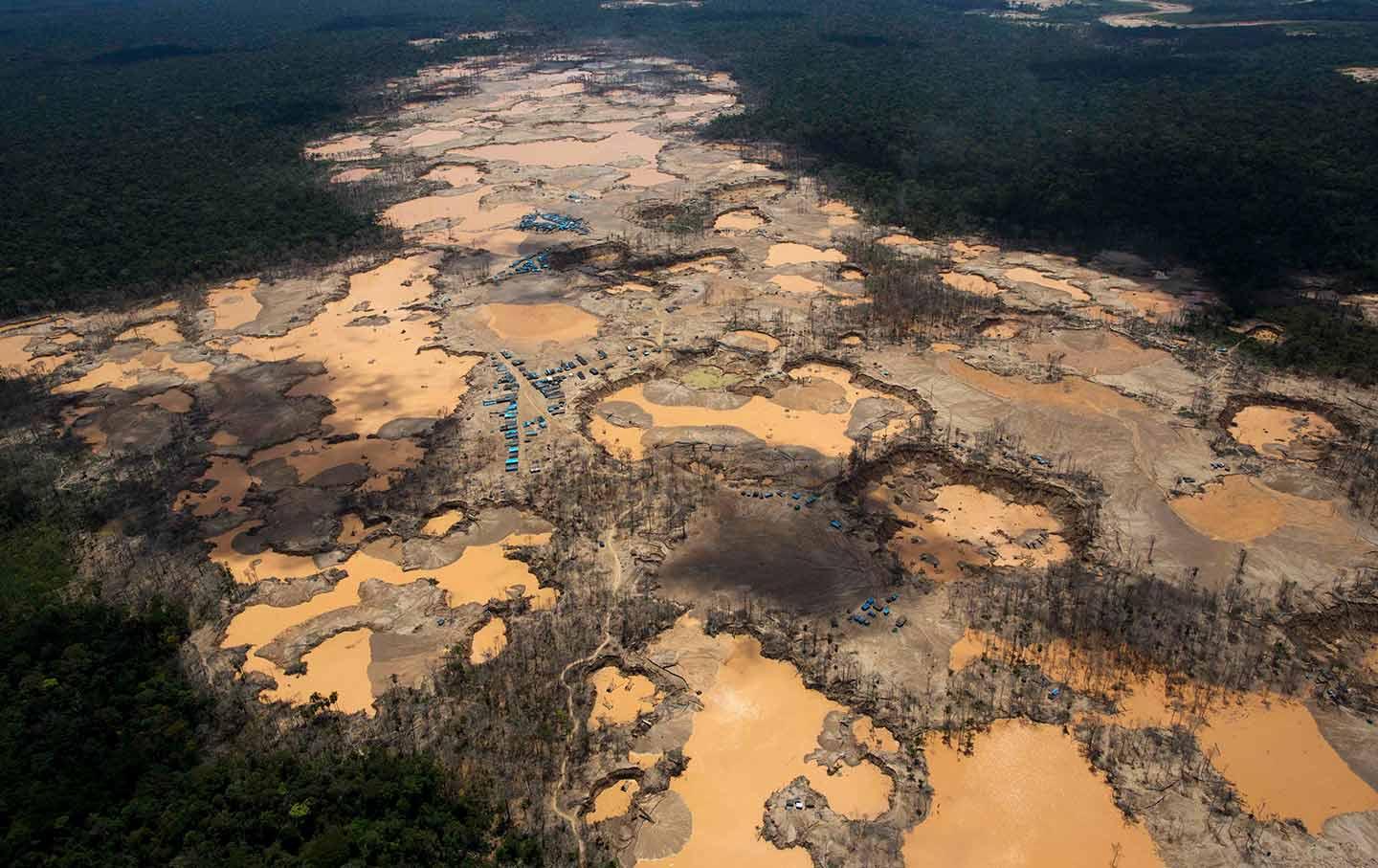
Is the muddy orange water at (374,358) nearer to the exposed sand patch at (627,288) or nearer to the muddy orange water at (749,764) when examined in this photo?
the exposed sand patch at (627,288)

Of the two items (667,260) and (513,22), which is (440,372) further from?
(513,22)

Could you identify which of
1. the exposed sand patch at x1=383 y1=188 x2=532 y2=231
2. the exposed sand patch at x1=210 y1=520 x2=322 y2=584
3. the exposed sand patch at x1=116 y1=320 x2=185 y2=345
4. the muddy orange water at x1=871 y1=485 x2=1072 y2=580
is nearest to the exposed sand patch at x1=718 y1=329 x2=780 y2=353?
the muddy orange water at x1=871 y1=485 x2=1072 y2=580

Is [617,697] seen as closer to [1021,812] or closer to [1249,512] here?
[1021,812]

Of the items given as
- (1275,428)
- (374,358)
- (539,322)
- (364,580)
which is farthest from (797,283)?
(364,580)

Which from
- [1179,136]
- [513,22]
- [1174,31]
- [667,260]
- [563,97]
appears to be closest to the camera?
[667,260]

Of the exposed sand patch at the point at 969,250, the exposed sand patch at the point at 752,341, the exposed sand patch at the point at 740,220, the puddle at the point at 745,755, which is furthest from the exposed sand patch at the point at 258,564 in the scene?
the exposed sand patch at the point at 969,250

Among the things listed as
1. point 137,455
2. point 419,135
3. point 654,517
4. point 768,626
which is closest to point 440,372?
point 137,455

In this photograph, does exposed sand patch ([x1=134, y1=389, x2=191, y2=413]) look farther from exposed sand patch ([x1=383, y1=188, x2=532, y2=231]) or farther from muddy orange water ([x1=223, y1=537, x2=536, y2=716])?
exposed sand patch ([x1=383, y1=188, x2=532, y2=231])
